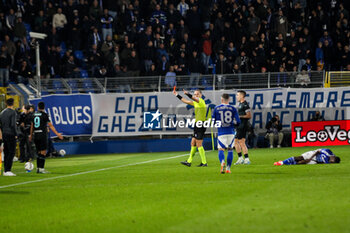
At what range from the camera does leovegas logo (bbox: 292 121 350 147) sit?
88.4 feet

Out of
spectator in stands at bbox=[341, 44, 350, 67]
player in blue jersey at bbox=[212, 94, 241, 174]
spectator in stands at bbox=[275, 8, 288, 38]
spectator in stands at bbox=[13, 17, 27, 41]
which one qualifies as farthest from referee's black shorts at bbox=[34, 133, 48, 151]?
spectator in stands at bbox=[341, 44, 350, 67]

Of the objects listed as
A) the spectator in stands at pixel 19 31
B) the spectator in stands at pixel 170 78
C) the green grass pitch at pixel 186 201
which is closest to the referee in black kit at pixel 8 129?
the green grass pitch at pixel 186 201

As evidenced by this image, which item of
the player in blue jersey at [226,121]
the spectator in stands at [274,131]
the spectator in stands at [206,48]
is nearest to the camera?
the player in blue jersey at [226,121]

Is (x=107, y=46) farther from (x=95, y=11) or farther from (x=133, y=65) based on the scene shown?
(x=95, y=11)

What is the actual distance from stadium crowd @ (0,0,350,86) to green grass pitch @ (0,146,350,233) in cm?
1347

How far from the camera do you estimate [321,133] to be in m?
27.1

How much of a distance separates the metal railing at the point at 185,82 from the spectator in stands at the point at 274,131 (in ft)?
5.93

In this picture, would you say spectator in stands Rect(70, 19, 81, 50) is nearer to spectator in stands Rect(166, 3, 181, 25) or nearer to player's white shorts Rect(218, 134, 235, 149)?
spectator in stands Rect(166, 3, 181, 25)

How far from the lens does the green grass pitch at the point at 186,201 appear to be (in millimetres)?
8312

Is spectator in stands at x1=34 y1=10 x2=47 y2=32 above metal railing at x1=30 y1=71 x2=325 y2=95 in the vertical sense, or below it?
above

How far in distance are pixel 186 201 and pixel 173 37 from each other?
833 inches

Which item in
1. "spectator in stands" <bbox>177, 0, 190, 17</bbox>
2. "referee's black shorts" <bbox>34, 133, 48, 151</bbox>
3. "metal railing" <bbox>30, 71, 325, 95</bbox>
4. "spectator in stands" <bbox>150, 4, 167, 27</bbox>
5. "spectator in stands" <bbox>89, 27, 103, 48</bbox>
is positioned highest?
"spectator in stands" <bbox>177, 0, 190, 17</bbox>

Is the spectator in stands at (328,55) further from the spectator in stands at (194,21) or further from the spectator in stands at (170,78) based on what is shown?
the spectator in stands at (170,78)

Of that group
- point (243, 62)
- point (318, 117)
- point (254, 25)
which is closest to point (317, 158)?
point (318, 117)
